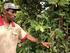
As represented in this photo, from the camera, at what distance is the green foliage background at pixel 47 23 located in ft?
24.7

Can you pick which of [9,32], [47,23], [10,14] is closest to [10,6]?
[10,14]

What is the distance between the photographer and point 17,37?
7547mm

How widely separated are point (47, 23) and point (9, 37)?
66 centimetres

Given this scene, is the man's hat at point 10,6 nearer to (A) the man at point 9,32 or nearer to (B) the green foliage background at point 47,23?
(A) the man at point 9,32

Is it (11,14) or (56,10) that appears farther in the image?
(56,10)

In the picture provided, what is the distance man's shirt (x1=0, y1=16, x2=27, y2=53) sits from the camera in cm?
736

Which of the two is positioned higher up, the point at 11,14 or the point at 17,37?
the point at 11,14

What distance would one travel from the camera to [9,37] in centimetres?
740

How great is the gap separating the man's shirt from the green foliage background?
0.83 feet

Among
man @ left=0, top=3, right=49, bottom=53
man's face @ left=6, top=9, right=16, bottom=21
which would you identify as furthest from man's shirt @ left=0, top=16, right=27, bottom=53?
man's face @ left=6, top=9, right=16, bottom=21

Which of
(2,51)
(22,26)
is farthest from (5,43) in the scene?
(22,26)

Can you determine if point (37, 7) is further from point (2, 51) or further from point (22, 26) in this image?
point (2, 51)

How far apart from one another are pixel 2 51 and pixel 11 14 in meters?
0.63

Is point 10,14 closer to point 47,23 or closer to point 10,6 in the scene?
point 10,6
